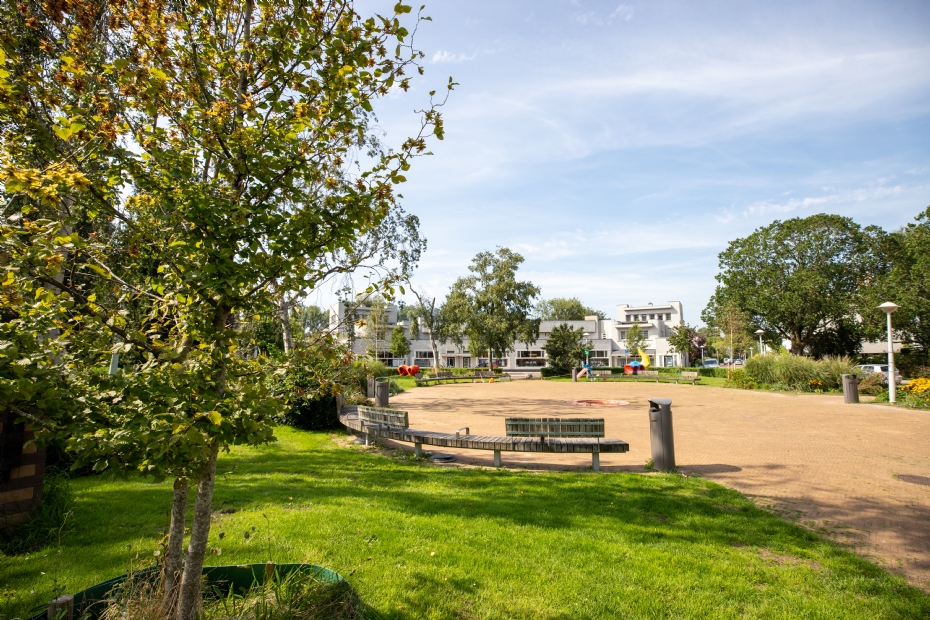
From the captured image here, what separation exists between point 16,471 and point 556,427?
23.1 feet

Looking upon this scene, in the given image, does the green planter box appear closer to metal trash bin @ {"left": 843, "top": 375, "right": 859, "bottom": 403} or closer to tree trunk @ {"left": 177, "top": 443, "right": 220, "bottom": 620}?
tree trunk @ {"left": 177, "top": 443, "right": 220, "bottom": 620}

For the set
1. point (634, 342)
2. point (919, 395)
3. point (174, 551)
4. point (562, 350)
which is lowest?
point (919, 395)

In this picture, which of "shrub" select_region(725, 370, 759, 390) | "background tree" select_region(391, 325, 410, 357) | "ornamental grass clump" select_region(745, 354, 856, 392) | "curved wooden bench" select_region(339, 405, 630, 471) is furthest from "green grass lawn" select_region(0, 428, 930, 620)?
"background tree" select_region(391, 325, 410, 357)

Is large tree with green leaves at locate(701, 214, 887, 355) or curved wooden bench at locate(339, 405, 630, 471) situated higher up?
large tree with green leaves at locate(701, 214, 887, 355)

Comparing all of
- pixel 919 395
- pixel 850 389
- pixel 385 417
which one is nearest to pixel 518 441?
pixel 385 417

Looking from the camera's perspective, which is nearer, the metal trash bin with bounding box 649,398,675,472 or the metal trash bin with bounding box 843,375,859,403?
the metal trash bin with bounding box 649,398,675,472

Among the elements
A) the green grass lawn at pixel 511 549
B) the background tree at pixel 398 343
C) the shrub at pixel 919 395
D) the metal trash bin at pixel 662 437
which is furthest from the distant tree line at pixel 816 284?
the green grass lawn at pixel 511 549

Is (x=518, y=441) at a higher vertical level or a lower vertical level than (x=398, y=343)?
lower

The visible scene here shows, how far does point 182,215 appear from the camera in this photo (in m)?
2.47

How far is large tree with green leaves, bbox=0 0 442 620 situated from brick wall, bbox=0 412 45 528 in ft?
9.08

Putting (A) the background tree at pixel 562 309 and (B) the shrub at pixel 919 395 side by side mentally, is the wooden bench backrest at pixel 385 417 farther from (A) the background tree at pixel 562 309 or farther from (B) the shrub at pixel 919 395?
(A) the background tree at pixel 562 309

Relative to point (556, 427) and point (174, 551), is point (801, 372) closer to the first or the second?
point (556, 427)

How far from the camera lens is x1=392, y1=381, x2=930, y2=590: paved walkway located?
5484mm

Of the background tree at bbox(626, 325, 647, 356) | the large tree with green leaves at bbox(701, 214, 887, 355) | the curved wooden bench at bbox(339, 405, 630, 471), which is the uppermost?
the large tree with green leaves at bbox(701, 214, 887, 355)
